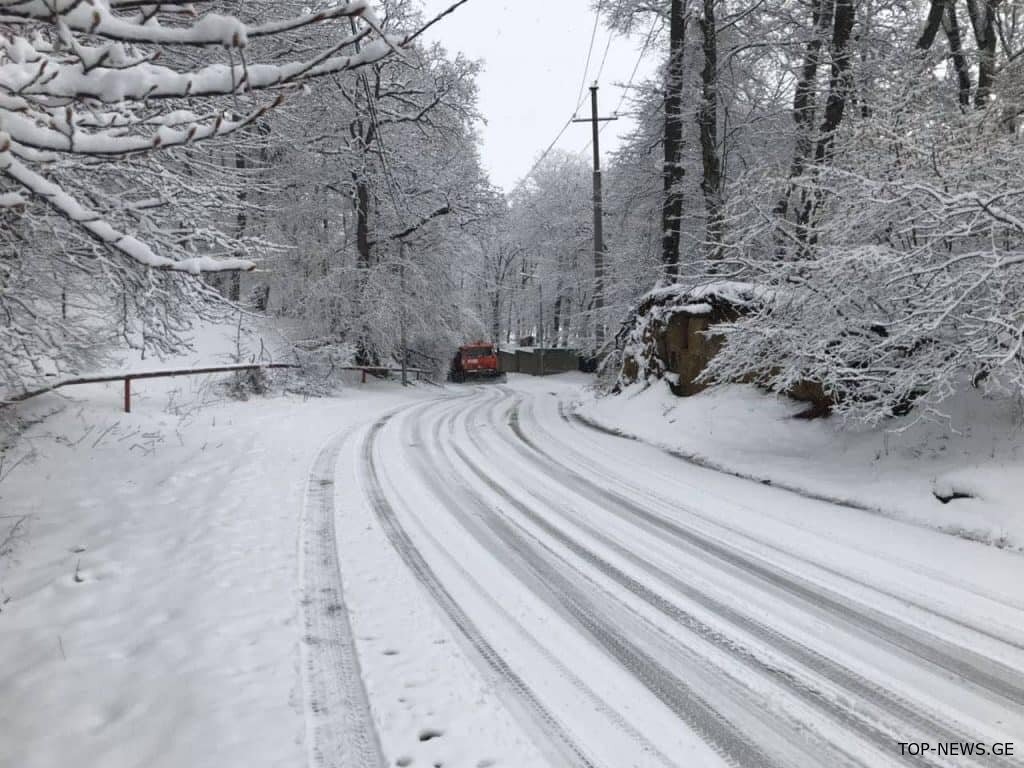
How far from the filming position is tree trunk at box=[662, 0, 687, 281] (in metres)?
14.1

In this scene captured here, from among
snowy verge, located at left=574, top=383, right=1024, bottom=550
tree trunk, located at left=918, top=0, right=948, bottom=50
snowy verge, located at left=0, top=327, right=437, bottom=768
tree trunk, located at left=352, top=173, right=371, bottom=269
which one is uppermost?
tree trunk, located at left=918, top=0, right=948, bottom=50

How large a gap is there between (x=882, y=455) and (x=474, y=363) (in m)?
24.7

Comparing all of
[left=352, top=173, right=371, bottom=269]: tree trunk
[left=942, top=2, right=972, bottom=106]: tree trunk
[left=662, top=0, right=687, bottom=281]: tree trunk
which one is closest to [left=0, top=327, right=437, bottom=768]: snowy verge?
[left=662, top=0, right=687, bottom=281]: tree trunk

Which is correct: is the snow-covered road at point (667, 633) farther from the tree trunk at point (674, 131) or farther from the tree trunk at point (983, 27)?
the tree trunk at point (983, 27)

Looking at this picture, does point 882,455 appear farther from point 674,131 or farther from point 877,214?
point 674,131

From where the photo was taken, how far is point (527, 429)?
446 inches

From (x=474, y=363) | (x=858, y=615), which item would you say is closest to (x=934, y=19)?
(x=858, y=615)

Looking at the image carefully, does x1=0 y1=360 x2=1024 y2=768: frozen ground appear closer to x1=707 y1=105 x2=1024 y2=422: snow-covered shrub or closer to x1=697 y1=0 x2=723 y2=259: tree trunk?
x1=707 y1=105 x2=1024 y2=422: snow-covered shrub

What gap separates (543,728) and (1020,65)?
11303 mm

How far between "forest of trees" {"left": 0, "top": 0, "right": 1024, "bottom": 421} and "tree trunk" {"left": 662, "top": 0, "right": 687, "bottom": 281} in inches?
3.4

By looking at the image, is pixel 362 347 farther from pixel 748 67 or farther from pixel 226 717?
pixel 226 717

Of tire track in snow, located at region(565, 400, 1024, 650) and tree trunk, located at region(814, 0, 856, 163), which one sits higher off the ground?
tree trunk, located at region(814, 0, 856, 163)

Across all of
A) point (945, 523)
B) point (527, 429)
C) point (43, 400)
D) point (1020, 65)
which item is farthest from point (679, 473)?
point (43, 400)

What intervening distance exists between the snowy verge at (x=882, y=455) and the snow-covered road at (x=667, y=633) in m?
0.46
